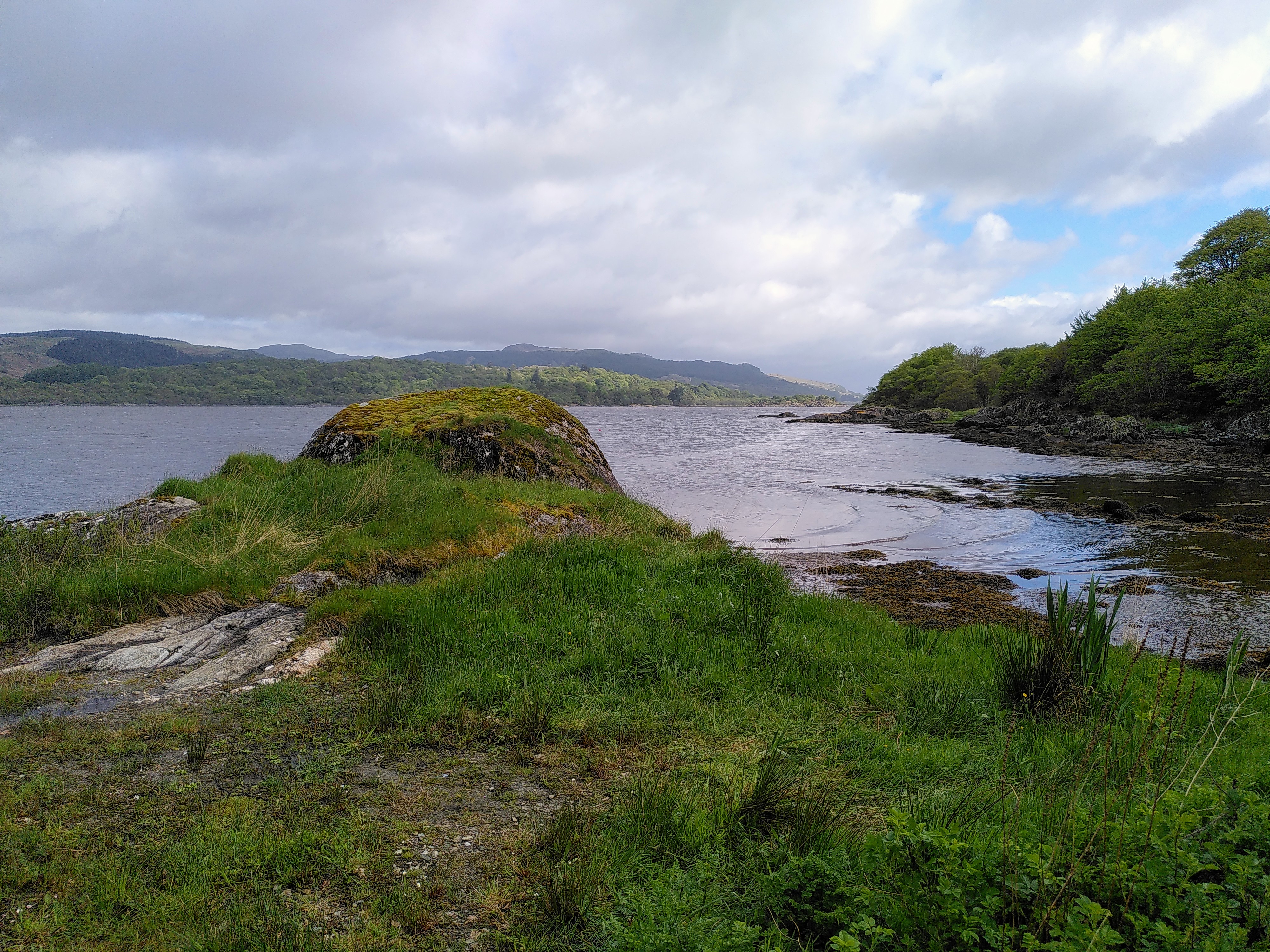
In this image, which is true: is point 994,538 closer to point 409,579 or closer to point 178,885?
point 409,579

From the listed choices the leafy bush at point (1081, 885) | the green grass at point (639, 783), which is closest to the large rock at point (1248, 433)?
the green grass at point (639, 783)

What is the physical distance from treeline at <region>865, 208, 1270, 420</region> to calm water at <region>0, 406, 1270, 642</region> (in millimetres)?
15030

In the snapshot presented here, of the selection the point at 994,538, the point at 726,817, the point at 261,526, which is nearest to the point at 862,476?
the point at 994,538

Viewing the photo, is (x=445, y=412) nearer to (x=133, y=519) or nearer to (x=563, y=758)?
(x=133, y=519)

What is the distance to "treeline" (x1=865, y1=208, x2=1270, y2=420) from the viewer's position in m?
44.5

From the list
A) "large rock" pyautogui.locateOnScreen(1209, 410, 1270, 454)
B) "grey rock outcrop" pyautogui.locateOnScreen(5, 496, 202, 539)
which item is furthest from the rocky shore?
"grey rock outcrop" pyautogui.locateOnScreen(5, 496, 202, 539)

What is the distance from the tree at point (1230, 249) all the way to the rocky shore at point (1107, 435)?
17265 millimetres

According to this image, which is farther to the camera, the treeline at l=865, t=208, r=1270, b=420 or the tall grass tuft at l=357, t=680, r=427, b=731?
the treeline at l=865, t=208, r=1270, b=420

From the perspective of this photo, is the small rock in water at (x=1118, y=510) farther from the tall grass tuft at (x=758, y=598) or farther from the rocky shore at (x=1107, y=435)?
the rocky shore at (x=1107, y=435)

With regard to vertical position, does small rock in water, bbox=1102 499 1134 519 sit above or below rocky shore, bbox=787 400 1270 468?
below

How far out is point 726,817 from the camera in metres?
3.50

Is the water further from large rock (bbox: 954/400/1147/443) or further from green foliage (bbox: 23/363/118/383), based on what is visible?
green foliage (bbox: 23/363/118/383)

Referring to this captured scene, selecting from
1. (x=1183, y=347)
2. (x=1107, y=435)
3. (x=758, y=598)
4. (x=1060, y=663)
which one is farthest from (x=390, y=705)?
(x=1183, y=347)

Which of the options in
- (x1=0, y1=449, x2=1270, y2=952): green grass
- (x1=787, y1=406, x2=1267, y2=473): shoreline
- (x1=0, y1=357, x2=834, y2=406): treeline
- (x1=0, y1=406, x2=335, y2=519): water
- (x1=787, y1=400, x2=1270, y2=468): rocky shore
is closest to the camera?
(x1=0, y1=449, x2=1270, y2=952): green grass
